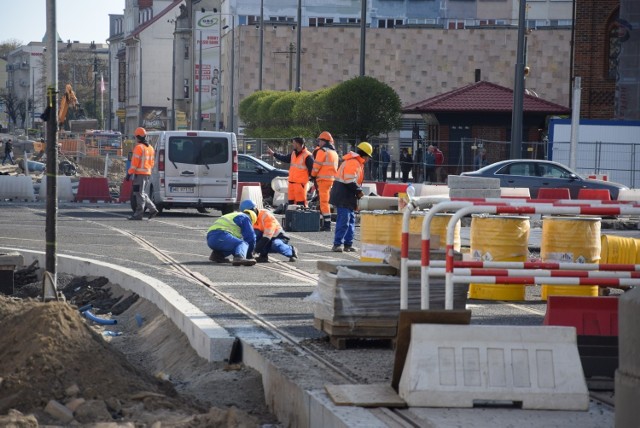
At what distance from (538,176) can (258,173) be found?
792cm

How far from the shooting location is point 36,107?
16362 cm

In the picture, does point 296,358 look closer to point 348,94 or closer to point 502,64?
point 348,94

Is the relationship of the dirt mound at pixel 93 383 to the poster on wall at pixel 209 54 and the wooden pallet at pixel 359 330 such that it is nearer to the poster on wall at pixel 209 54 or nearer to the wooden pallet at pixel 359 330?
the wooden pallet at pixel 359 330

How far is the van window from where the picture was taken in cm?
3116

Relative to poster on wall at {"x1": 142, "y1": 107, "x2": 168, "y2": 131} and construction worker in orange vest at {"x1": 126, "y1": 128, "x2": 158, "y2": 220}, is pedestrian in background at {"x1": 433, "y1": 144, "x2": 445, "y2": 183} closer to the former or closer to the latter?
construction worker in orange vest at {"x1": 126, "y1": 128, "x2": 158, "y2": 220}

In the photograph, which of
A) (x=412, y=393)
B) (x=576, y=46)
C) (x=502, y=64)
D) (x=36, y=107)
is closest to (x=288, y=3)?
(x=502, y=64)

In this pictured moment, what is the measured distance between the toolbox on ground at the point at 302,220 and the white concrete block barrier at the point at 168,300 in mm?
7103

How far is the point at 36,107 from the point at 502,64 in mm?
90129

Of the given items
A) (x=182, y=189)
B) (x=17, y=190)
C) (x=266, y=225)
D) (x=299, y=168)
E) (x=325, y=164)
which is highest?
(x=325, y=164)

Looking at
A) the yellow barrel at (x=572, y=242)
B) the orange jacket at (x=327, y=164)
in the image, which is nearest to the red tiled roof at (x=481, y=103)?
the orange jacket at (x=327, y=164)

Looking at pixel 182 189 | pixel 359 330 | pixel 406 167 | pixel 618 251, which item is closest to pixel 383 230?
pixel 618 251

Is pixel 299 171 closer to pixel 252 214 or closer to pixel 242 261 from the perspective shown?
pixel 252 214

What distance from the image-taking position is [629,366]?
251 inches

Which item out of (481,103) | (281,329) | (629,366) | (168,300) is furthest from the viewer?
(481,103)
